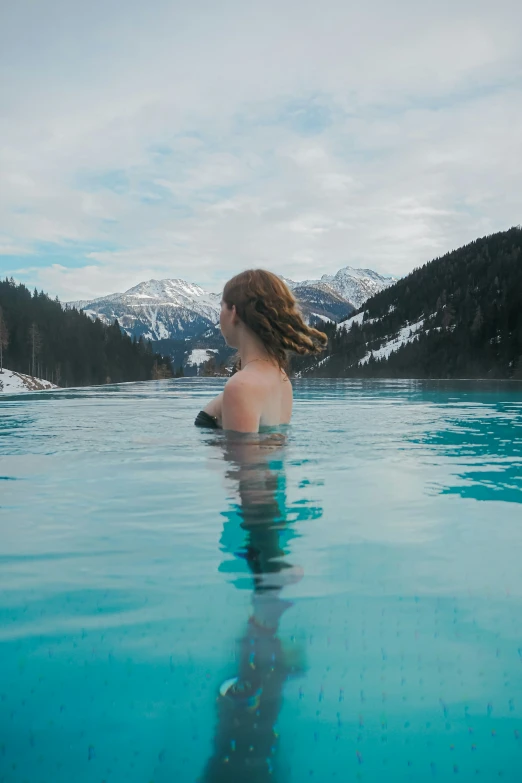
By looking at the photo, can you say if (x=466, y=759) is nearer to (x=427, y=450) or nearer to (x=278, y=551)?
(x=278, y=551)

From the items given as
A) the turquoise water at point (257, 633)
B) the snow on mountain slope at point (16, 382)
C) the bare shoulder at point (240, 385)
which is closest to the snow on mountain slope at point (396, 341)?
the snow on mountain slope at point (16, 382)

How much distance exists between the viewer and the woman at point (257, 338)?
154 inches

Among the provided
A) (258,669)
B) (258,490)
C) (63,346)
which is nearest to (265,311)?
(258,490)

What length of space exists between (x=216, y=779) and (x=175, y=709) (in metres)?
0.36

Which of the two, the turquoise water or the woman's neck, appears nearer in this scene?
the turquoise water

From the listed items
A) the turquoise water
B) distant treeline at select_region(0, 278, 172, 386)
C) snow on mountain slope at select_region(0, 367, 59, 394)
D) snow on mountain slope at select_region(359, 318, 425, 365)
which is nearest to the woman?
the turquoise water

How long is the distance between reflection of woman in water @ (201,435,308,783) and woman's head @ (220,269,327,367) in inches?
46.0

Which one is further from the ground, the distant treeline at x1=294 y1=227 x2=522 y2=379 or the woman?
the distant treeline at x1=294 y1=227 x2=522 y2=379

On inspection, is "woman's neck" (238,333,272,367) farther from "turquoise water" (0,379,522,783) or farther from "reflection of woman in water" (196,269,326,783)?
"turquoise water" (0,379,522,783)

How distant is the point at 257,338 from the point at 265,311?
24 cm

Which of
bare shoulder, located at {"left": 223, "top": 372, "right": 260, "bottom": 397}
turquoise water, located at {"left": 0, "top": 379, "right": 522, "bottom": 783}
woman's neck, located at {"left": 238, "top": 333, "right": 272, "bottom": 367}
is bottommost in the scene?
turquoise water, located at {"left": 0, "top": 379, "right": 522, "bottom": 783}

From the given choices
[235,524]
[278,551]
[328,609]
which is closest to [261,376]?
[235,524]

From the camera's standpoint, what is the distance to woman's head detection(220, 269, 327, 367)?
4062 millimetres

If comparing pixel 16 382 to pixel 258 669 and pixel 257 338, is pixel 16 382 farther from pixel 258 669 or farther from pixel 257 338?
pixel 258 669
